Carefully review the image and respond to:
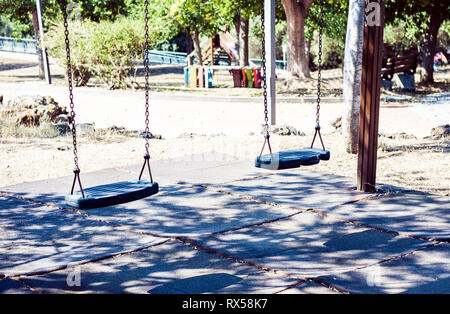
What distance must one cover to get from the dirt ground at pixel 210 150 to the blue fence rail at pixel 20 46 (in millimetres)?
31811

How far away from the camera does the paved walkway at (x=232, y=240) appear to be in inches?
179

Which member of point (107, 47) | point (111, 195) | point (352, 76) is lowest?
point (111, 195)

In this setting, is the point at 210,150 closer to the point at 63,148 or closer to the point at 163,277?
the point at 63,148

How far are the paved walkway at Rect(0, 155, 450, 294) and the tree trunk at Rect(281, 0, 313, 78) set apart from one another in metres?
12.5

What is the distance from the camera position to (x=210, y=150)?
9.85 metres

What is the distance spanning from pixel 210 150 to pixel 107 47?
1101cm

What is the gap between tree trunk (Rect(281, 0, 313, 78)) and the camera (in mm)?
19375

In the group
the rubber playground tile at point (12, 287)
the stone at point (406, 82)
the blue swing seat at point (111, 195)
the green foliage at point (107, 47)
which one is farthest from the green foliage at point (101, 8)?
the rubber playground tile at point (12, 287)

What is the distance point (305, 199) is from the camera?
22.5 feet

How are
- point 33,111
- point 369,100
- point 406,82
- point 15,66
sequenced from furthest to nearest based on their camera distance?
point 15,66 < point 406,82 < point 33,111 < point 369,100

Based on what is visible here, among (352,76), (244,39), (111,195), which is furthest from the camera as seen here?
(244,39)

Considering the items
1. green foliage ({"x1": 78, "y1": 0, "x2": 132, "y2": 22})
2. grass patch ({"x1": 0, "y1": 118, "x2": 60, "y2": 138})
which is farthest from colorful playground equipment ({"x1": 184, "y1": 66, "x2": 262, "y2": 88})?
grass patch ({"x1": 0, "y1": 118, "x2": 60, "y2": 138})

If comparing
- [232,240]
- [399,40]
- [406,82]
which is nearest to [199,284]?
[232,240]
